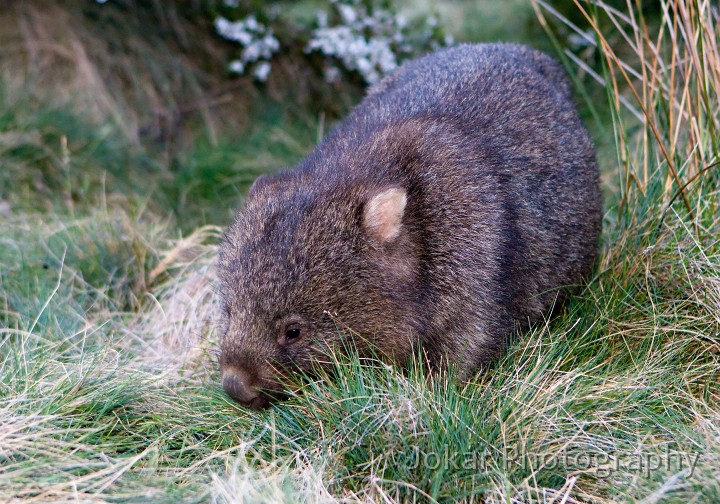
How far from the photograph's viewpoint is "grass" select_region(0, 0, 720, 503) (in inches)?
119

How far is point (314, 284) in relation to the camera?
11.0 ft

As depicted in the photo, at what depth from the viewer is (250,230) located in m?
3.54

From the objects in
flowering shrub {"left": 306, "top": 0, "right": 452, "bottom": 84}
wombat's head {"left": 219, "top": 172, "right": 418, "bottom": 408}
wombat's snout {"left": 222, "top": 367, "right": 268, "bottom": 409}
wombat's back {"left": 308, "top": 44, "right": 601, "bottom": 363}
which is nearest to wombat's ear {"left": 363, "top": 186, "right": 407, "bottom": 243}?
wombat's head {"left": 219, "top": 172, "right": 418, "bottom": 408}

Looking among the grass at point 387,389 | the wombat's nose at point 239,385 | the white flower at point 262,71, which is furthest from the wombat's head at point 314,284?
the white flower at point 262,71

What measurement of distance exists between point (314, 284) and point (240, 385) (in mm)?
483

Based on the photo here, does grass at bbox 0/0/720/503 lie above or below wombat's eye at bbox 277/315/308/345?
below

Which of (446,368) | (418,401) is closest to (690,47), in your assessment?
(446,368)

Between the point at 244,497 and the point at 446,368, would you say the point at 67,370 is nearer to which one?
the point at 244,497

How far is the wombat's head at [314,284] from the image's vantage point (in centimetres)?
335

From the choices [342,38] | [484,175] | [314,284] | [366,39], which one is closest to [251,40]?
[342,38]

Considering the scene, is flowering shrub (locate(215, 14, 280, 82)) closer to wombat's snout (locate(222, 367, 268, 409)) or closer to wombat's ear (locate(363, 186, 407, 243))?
wombat's ear (locate(363, 186, 407, 243))

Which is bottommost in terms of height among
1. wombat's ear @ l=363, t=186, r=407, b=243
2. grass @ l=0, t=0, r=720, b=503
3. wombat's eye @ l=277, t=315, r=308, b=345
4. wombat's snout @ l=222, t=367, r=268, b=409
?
grass @ l=0, t=0, r=720, b=503

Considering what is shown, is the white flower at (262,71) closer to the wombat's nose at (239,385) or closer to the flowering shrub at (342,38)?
the flowering shrub at (342,38)

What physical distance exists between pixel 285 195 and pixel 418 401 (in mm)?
1026
